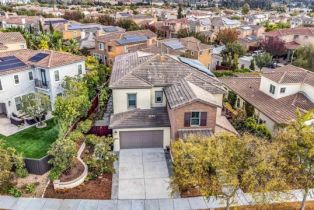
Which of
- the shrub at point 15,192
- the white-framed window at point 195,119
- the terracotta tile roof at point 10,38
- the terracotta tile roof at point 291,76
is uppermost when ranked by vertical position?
the terracotta tile roof at point 10,38

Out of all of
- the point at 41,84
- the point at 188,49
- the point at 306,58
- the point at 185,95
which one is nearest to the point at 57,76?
the point at 41,84

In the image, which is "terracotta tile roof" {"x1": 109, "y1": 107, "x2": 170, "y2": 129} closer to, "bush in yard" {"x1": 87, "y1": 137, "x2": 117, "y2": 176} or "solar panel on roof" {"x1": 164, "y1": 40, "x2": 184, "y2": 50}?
"bush in yard" {"x1": 87, "y1": 137, "x2": 117, "y2": 176}

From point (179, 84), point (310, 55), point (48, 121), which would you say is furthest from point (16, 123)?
point (310, 55)

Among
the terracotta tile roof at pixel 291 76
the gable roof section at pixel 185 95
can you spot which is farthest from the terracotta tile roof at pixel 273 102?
the gable roof section at pixel 185 95

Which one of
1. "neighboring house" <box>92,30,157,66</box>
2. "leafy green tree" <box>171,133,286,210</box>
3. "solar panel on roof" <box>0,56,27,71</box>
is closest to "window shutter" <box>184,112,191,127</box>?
"leafy green tree" <box>171,133,286,210</box>

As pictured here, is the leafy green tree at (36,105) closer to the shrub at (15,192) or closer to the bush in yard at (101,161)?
the bush in yard at (101,161)
